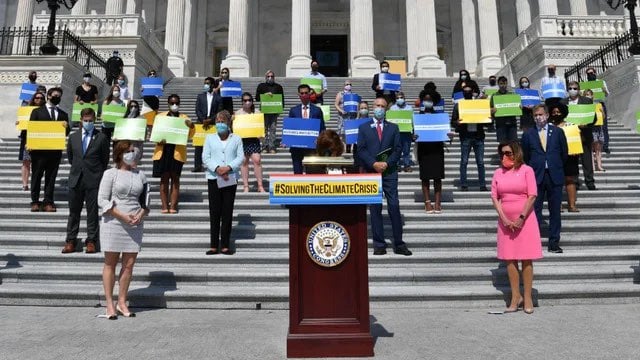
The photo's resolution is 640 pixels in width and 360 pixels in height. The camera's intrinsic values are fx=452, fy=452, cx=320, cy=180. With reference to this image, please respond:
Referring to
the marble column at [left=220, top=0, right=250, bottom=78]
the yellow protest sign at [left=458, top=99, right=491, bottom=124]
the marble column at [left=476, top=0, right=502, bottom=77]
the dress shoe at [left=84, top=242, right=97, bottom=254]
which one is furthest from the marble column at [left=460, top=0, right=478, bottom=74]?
the dress shoe at [left=84, top=242, right=97, bottom=254]

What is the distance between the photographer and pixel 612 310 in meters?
5.63

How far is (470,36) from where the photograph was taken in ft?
93.2

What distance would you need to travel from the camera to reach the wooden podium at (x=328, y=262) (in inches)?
161

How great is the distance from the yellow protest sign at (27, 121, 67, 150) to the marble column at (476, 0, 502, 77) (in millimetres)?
22676

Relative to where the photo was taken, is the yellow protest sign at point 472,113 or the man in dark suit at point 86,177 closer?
the man in dark suit at point 86,177

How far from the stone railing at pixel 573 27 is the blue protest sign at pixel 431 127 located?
555 inches

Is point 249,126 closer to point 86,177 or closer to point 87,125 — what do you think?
point 87,125

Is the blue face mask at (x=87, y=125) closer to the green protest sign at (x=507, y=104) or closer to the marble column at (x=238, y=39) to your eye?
the green protest sign at (x=507, y=104)

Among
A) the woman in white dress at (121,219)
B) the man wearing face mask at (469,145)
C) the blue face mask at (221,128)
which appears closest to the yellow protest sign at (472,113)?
the man wearing face mask at (469,145)

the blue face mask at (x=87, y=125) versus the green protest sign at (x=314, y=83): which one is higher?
the green protest sign at (x=314, y=83)

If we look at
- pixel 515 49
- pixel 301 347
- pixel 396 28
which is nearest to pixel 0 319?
pixel 301 347

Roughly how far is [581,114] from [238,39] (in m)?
19.2

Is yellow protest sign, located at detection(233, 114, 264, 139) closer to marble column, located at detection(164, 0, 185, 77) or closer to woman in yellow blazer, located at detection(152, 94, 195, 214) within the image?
woman in yellow blazer, located at detection(152, 94, 195, 214)

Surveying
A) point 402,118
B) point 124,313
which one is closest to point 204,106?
point 402,118
